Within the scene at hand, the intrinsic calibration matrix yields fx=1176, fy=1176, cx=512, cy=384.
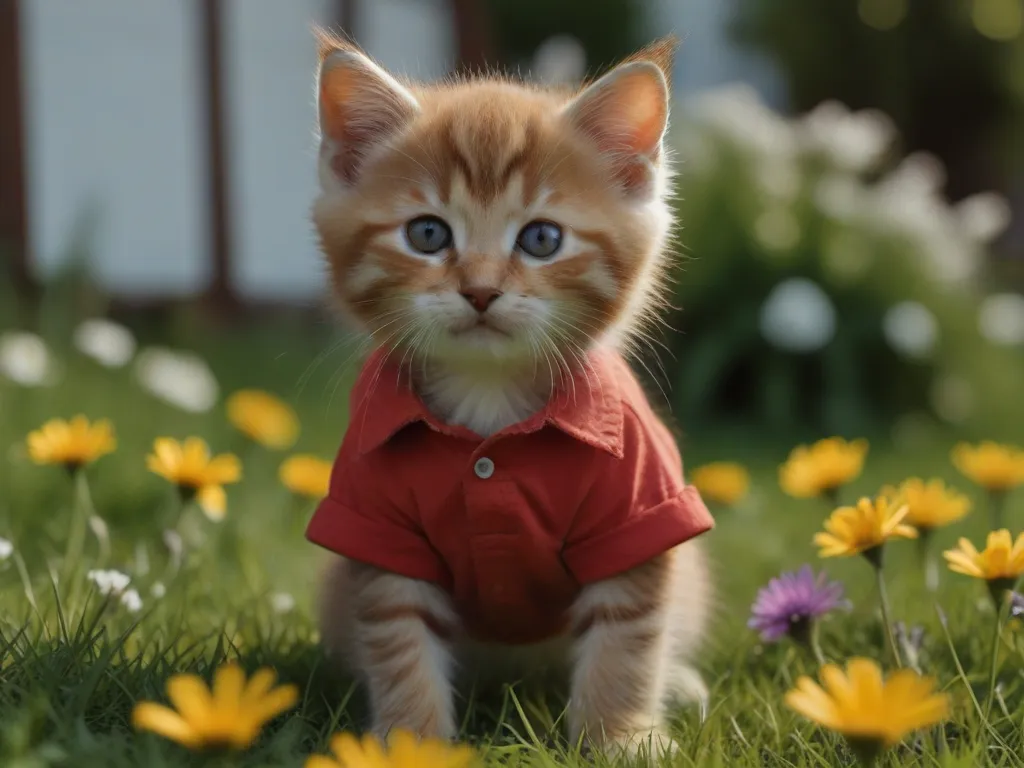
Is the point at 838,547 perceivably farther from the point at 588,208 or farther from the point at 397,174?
the point at 397,174

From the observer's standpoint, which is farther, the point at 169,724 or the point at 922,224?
the point at 922,224

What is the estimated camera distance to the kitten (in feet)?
4.99

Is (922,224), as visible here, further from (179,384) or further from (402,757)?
(402,757)

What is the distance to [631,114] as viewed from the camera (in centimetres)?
162

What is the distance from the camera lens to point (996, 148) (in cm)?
787

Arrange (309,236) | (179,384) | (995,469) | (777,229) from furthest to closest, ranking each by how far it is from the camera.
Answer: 1. (777,229)
2. (309,236)
3. (179,384)
4. (995,469)

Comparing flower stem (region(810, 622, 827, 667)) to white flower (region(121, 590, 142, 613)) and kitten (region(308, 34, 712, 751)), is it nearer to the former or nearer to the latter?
kitten (region(308, 34, 712, 751))

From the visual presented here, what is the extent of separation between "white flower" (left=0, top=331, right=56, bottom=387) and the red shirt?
1.40 metres

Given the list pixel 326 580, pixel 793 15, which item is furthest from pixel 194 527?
pixel 793 15

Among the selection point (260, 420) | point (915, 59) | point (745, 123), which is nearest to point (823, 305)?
point (745, 123)

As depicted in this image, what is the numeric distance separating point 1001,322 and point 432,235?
3.71m

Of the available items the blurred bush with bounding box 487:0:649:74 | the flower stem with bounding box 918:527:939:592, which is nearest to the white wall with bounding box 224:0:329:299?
the blurred bush with bounding box 487:0:649:74

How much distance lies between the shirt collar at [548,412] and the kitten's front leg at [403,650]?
0.66 feet

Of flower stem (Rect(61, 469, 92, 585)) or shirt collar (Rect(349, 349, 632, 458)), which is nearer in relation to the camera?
shirt collar (Rect(349, 349, 632, 458))
